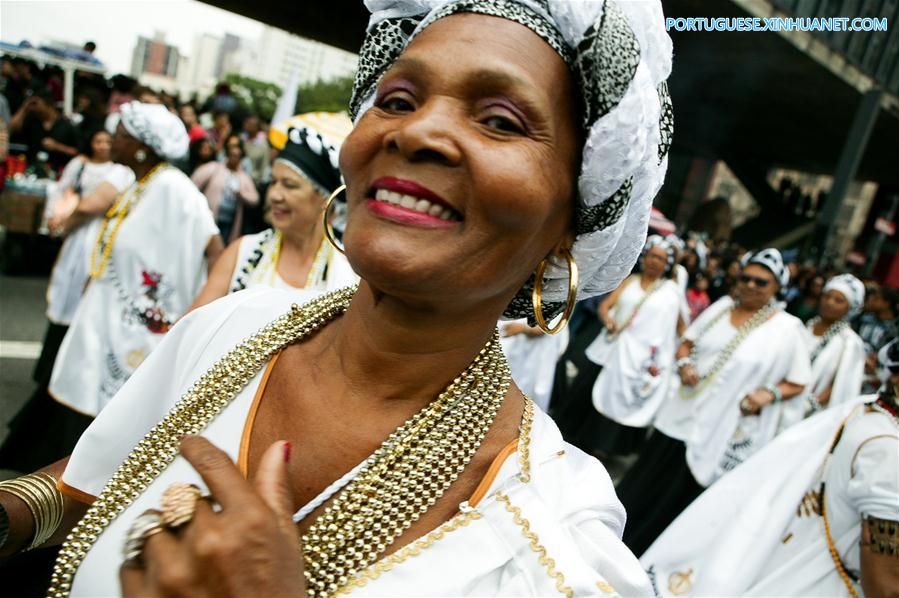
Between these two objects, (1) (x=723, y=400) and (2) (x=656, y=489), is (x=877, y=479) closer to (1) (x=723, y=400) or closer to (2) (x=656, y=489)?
(1) (x=723, y=400)

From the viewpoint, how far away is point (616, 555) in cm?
106

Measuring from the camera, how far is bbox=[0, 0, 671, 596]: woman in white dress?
38.1 inches

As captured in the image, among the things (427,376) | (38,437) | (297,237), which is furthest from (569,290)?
(38,437)

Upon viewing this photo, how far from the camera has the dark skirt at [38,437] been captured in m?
3.71

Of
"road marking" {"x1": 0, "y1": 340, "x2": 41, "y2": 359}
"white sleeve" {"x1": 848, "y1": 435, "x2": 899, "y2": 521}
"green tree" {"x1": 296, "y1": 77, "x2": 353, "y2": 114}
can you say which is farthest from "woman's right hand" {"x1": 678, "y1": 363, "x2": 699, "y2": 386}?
"green tree" {"x1": 296, "y1": 77, "x2": 353, "y2": 114}

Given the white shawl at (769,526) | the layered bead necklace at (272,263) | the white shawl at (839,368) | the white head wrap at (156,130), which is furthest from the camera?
the white shawl at (839,368)

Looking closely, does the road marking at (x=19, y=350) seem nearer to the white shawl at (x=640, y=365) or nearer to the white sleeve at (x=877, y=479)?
the white shawl at (x=640, y=365)

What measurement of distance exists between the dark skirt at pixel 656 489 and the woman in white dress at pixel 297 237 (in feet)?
9.76

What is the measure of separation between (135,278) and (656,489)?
397 centimetres

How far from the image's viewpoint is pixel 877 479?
2260 millimetres

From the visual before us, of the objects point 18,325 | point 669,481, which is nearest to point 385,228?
point 669,481

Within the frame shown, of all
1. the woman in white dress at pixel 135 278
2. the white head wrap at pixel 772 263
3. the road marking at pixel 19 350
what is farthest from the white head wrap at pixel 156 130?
the white head wrap at pixel 772 263

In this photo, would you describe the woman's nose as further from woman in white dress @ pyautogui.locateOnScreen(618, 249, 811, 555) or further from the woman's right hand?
the woman's right hand

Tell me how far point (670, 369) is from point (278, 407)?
5.29 metres
